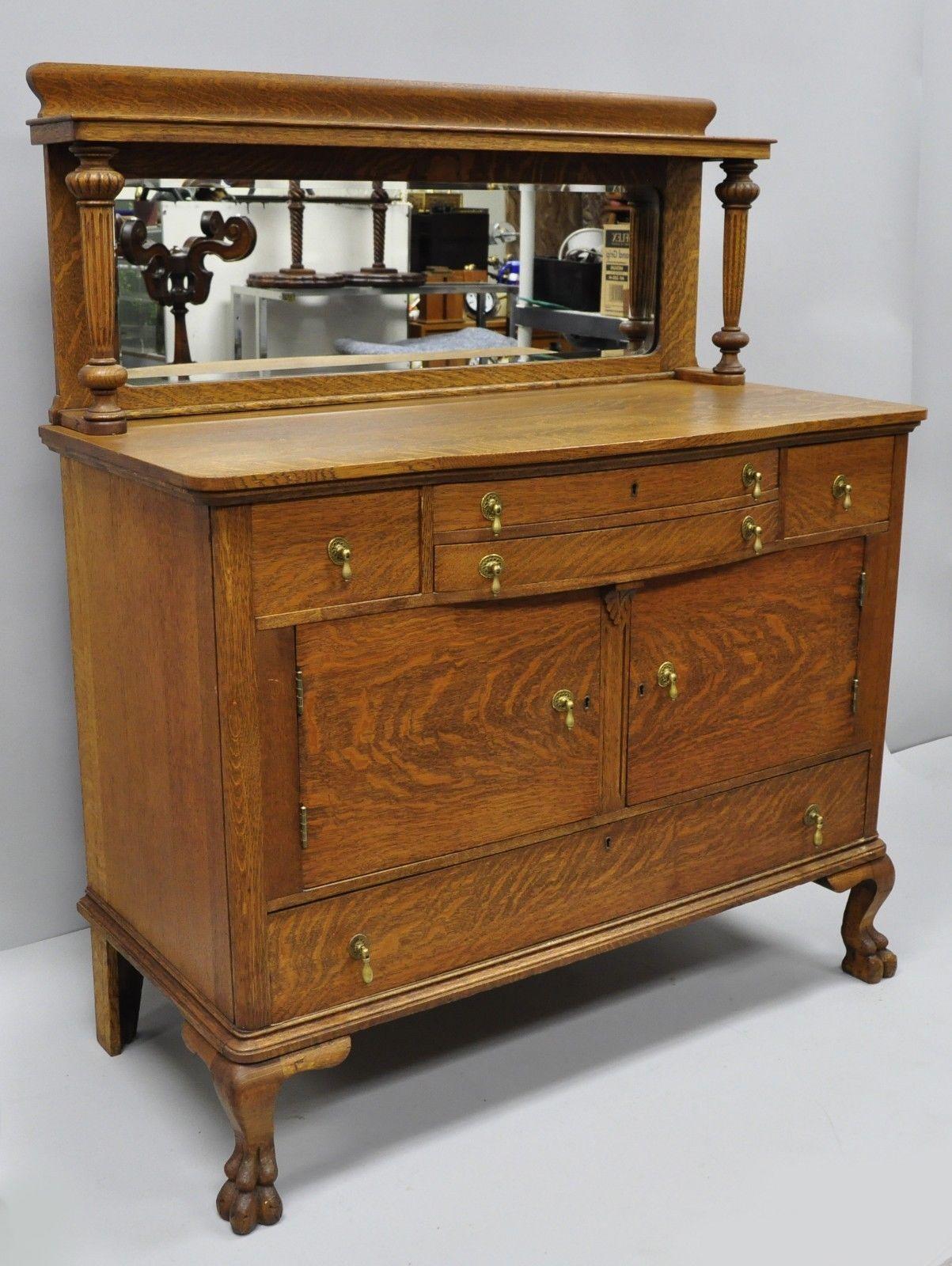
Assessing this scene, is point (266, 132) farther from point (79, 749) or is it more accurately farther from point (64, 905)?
point (64, 905)

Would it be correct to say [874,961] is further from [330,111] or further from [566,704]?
[330,111]

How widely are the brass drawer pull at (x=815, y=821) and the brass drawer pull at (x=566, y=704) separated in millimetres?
637

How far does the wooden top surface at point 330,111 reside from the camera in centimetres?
240

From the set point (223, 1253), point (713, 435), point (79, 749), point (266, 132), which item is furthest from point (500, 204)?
point (223, 1253)

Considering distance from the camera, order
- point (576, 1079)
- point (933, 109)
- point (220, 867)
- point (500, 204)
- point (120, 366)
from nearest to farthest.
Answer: point (220, 867), point (120, 366), point (576, 1079), point (500, 204), point (933, 109)

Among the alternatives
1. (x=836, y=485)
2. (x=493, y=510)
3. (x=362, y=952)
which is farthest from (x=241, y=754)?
(x=836, y=485)

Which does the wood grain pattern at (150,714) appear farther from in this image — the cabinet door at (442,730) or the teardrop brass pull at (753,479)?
the teardrop brass pull at (753,479)

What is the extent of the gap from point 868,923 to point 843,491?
0.86 m

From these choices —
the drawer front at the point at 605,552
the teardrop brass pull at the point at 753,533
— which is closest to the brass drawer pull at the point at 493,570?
the drawer front at the point at 605,552

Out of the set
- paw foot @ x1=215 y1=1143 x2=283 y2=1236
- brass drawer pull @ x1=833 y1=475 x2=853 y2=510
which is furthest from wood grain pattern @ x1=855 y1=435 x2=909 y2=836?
paw foot @ x1=215 y1=1143 x2=283 y2=1236

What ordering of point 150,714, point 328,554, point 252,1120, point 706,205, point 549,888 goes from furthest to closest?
point 706,205 < point 549,888 < point 150,714 < point 252,1120 < point 328,554

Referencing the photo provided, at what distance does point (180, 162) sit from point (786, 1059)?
185cm

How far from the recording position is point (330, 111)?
8.65ft

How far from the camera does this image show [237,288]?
2.69 meters
